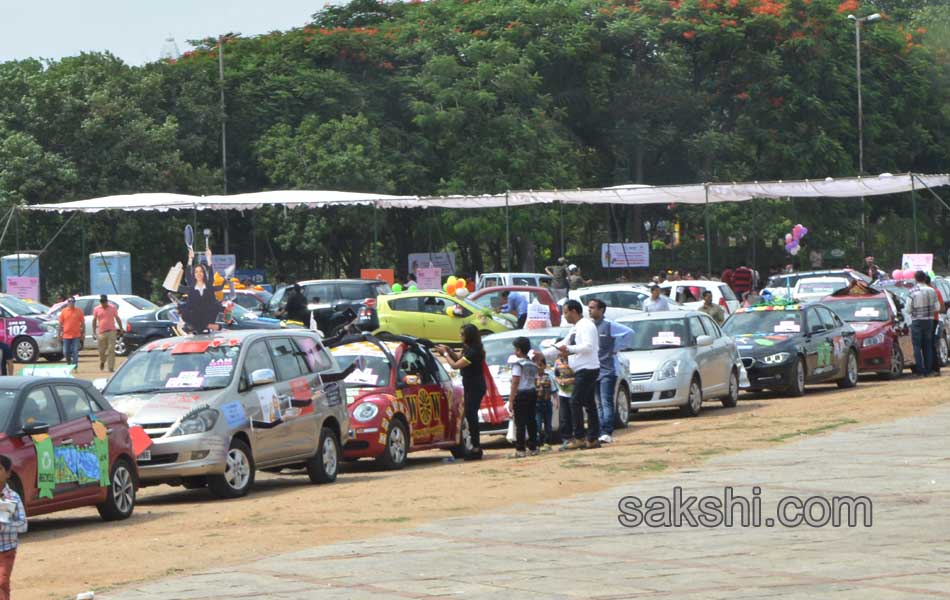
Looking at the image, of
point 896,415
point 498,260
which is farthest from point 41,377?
point 498,260

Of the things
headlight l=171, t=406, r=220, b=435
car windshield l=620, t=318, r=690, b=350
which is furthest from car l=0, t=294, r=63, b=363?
headlight l=171, t=406, r=220, b=435

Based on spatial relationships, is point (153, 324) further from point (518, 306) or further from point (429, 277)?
point (429, 277)

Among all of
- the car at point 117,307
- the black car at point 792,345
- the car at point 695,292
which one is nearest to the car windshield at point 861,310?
the black car at point 792,345

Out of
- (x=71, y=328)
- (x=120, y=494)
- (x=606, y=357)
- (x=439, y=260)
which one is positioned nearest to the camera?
(x=120, y=494)

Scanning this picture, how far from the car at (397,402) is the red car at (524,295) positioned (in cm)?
1406

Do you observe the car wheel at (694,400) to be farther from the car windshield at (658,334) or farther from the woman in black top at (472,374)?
the woman in black top at (472,374)

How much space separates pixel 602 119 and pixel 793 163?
699 cm

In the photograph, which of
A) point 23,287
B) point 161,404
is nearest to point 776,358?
point 161,404

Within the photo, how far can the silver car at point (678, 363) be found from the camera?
23.9 metres

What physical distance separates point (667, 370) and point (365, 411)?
6586mm

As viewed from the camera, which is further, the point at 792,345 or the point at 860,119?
the point at 860,119

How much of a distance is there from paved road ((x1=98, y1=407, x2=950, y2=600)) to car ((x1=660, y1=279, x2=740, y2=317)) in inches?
849

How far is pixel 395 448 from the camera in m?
19.0

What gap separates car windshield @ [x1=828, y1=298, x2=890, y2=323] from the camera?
3088 centimetres
